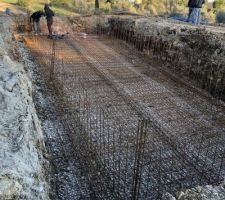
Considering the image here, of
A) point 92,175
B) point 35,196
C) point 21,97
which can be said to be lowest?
point 92,175

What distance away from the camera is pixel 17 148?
3480 mm

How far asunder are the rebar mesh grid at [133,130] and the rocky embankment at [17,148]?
110cm

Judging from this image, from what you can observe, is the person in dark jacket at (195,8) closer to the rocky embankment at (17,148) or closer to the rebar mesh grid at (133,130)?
the rebar mesh grid at (133,130)

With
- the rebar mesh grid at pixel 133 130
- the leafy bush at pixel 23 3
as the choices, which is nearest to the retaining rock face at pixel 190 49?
the rebar mesh grid at pixel 133 130

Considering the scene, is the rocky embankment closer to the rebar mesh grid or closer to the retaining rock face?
the rebar mesh grid

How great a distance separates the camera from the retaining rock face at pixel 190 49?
7633mm

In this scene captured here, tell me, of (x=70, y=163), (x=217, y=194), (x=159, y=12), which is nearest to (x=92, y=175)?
(x=70, y=163)

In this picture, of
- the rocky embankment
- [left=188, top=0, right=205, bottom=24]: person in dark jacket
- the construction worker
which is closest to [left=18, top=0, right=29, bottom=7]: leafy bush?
the construction worker

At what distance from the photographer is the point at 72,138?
5336mm

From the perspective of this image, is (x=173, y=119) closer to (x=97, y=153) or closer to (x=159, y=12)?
(x=97, y=153)

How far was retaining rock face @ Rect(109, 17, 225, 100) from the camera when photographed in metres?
7.63

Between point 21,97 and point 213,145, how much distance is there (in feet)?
11.3

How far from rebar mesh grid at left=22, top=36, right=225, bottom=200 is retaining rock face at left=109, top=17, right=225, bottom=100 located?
3.82ft

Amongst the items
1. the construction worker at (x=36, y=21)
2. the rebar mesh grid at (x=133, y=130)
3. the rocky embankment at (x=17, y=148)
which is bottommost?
the rebar mesh grid at (x=133, y=130)
